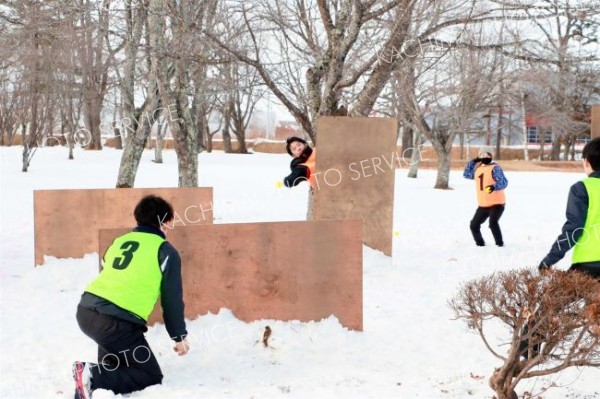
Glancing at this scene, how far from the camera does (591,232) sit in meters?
4.47

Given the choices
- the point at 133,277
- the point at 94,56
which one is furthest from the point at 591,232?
the point at 94,56

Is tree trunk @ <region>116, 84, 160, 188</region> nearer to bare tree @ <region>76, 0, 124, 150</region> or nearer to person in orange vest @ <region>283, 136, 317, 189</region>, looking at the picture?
bare tree @ <region>76, 0, 124, 150</region>

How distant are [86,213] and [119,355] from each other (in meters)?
4.53

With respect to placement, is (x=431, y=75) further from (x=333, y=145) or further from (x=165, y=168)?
(x=333, y=145)

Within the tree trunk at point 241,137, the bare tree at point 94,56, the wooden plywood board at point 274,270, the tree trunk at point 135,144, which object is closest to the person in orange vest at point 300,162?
the wooden plywood board at point 274,270

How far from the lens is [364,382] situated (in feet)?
15.5

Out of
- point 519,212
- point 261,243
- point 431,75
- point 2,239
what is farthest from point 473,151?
point 261,243

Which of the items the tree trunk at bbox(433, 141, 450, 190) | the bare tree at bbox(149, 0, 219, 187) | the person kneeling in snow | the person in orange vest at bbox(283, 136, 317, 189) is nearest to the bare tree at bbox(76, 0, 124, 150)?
the bare tree at bbox(149, 0, 219, 187)

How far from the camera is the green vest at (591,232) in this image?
4.37 m

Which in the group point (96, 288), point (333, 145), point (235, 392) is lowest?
point (235, 392)

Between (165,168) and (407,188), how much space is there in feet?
40.7

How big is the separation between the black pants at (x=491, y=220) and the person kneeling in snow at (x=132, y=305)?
6425 mm

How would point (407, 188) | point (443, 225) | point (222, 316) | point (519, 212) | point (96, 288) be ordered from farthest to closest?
point (407, 188), point (519, 212), point (443, 225), point (222, 316), point (96, 288)

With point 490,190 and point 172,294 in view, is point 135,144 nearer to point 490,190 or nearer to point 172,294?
point 490,190
